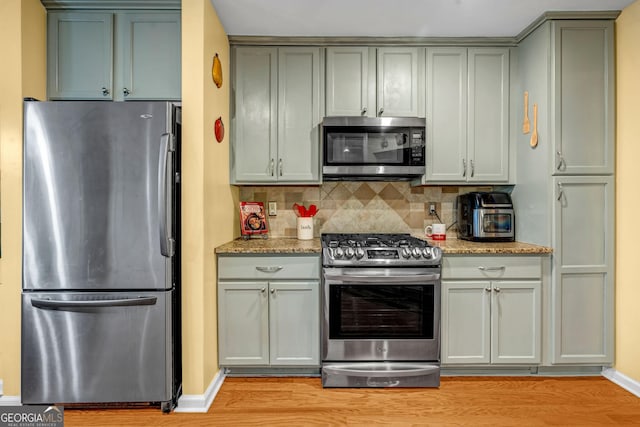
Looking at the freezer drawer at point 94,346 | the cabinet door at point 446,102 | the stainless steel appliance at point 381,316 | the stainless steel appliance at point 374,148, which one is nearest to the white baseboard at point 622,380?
the stainless steel appliance at point 381,316

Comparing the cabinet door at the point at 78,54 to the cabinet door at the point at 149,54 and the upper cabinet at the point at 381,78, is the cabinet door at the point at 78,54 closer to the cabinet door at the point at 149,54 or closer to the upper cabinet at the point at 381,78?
the cabinet door at the point at 149,54

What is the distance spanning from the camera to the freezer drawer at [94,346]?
205 cm

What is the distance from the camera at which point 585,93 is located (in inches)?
97.7

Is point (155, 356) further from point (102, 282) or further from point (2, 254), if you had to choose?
point (2, 254)

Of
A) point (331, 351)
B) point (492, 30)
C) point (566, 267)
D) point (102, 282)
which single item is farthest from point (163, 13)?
point (566, 267)

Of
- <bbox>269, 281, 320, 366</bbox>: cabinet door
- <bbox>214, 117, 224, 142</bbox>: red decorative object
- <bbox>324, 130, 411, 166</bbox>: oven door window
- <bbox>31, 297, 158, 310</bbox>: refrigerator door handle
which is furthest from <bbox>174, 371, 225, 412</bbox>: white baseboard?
<bbox>324, 130, 411, 166</bbox>: oven door window

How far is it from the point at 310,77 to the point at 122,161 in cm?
152

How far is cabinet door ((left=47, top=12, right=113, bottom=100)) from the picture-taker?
7.98 feet

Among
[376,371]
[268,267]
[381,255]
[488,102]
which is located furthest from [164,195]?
[488,102]

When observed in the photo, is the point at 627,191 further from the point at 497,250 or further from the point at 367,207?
the point at 367,207

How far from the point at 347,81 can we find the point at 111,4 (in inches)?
67.4

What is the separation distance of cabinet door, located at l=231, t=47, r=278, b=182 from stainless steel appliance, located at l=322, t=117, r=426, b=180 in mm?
454

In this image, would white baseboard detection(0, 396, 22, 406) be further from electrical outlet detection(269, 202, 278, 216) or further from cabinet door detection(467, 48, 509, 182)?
cabinet door detection(467, 48, 509, 182)

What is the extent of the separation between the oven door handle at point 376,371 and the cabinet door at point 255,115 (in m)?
1.48
